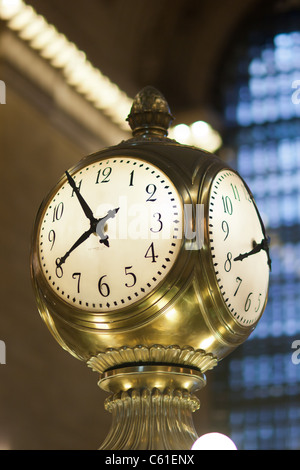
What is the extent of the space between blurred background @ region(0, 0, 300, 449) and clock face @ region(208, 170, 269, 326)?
4538 millimetres

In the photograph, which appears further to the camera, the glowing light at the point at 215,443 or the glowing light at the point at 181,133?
the glowing light at the point at 181,133

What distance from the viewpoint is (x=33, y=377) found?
19.2 ft

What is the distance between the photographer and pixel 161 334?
897mm

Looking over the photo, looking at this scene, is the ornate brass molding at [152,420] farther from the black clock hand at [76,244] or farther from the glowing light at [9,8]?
the glowing light at [9,8]

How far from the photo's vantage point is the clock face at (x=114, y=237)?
88 cm

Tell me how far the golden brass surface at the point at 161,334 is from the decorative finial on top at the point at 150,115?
102 millimetres

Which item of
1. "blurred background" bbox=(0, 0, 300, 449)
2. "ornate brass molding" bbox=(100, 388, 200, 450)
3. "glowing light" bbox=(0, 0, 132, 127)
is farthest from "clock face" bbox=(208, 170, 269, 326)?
"glowing light" bbox=(0, 0, 132, 127)

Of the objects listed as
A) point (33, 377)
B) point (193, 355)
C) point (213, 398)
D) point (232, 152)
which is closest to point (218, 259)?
point (193, 355)

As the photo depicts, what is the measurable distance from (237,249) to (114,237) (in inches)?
5.3

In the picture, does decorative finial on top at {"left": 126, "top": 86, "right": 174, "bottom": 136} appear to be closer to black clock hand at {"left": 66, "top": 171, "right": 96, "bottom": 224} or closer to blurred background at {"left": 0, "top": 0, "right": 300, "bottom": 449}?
black clock hand at {"left": 66, "top": 171, "right": 96, "bottom": 224}

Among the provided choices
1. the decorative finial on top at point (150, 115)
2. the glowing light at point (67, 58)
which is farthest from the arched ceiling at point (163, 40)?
the decorative finial on top at point (150, 115)

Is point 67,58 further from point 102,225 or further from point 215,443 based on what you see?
point 215,443

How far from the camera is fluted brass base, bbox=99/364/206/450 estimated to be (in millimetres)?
883

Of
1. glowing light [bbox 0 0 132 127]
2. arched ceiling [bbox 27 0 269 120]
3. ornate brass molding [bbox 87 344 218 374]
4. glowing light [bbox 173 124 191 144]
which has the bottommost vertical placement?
ornate brass molding [bbox 87 344 218 374]
